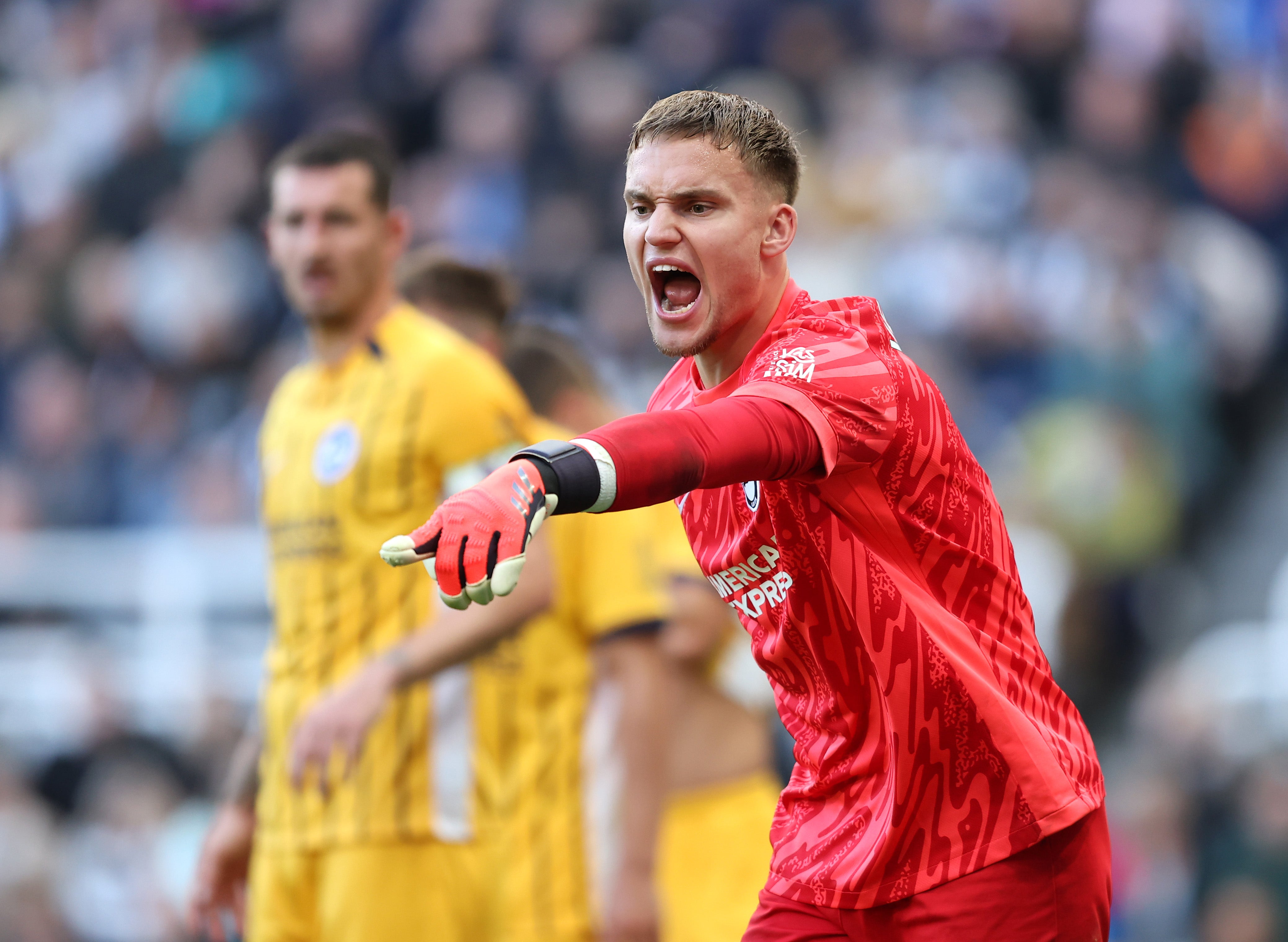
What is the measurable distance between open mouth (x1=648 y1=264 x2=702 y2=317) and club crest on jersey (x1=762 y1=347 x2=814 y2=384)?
30cm

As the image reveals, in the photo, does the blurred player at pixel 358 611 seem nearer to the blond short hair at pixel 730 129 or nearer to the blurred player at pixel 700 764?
the blurred player at pixel 700 764

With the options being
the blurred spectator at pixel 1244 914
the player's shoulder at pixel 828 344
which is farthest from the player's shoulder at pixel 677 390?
the blurred spectator at pixel 1244 914

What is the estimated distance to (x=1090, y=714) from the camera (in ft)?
29.6

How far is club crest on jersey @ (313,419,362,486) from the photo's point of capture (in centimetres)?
471

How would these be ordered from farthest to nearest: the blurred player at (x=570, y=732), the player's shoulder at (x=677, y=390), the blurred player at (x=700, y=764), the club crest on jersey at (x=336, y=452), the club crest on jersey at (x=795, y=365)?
the blurred player at (x=700, y=764), the blurred player at (x=570, y=732), the club crest on jersey at (x=336, y=452), the player's shoulder at (x=677, y=390), the club crest on jersey at (x=795, y=365)

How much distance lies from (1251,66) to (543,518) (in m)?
9.04

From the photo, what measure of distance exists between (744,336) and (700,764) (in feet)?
9.36

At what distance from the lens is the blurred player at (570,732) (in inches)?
192

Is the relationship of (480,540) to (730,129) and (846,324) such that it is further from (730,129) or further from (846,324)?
(730,129)

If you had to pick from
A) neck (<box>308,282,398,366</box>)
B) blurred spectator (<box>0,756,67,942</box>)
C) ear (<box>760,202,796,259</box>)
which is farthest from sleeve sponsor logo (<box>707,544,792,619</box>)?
blurred spectator (<box>0,756,67,942</box>)

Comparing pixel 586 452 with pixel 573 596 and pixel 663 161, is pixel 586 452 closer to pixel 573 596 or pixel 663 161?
pixel 663 161

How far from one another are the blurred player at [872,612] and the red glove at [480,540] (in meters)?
0.59

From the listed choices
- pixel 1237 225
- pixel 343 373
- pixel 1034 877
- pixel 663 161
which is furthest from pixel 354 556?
pixel 1237 225

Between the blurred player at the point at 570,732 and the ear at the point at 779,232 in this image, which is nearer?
the ear at the point at 779,232
